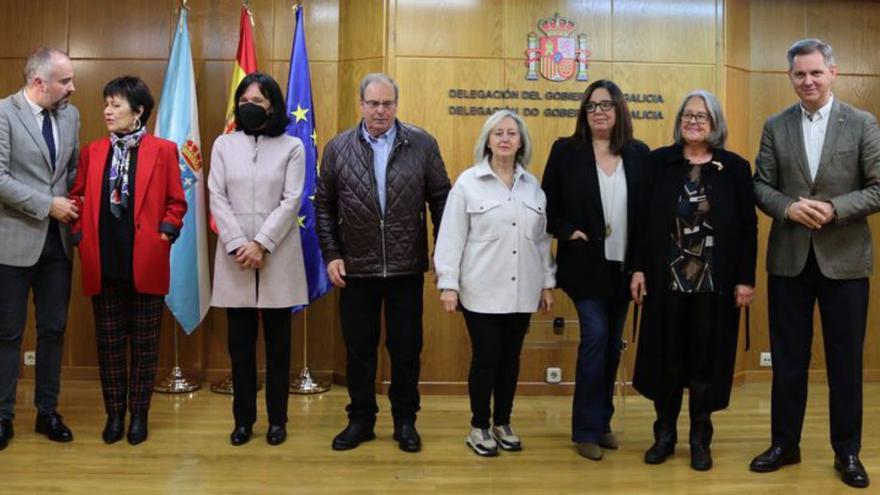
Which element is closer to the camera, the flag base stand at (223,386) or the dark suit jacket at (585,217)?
the dark suit jacket at (585,217)

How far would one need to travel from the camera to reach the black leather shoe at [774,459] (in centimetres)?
329

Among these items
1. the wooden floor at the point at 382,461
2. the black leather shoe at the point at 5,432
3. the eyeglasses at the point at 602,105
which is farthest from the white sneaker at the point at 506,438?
the black leather shoe at the point at 5,432

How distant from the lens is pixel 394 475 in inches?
125

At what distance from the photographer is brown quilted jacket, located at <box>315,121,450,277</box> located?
3430mm

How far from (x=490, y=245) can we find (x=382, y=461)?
3.38ft

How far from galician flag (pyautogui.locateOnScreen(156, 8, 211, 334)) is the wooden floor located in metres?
0.67

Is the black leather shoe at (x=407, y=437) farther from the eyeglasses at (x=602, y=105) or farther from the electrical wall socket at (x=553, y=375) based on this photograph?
the eyeglasses at (x=602, y=105)

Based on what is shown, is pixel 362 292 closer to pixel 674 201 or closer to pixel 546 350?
pixel 674 201

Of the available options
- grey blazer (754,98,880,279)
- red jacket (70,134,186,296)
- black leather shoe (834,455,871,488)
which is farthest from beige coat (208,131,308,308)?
black leather shoe (834,455,871,488)

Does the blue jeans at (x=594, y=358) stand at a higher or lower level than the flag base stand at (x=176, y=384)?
higher

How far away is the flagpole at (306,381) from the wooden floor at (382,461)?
48cm

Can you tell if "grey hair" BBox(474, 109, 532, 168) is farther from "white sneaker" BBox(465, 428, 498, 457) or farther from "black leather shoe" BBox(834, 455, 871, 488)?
"black leather shoe" BBox(834, 455, 871, 488)

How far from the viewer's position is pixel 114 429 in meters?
3.59

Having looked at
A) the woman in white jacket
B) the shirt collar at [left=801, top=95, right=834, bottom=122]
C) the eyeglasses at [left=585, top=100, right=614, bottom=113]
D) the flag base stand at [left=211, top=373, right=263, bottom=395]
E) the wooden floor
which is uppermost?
the eyeglasses at [left=585, top=100, right=614, bottom=113]
